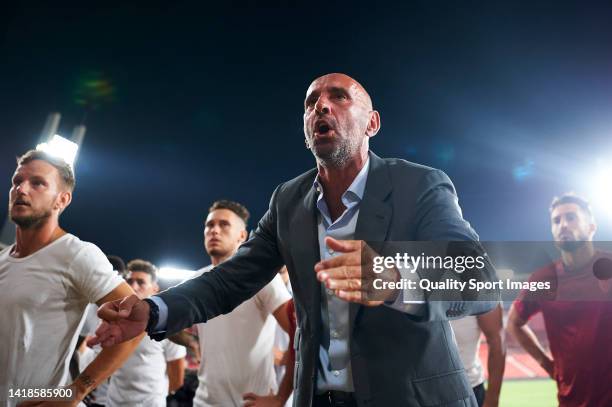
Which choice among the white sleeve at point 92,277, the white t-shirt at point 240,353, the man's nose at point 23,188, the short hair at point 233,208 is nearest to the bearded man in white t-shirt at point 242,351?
the white t-shirt at point 240,353

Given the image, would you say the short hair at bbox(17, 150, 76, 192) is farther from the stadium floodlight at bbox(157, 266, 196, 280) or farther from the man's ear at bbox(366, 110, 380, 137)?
the stadium floodlight at bbox(157, 266, 196, 280)

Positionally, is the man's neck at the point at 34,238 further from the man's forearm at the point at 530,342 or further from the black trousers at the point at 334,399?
the man's forearm at the point at 530,342

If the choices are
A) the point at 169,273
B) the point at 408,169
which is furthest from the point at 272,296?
the point at 169,273

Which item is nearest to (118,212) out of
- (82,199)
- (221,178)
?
(82,199)

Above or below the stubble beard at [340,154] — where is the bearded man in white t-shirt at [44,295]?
below

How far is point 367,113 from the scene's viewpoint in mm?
2350

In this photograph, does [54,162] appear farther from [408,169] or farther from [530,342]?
[530,342]

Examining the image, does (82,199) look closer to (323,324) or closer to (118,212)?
(118,212)

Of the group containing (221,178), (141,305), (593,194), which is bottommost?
(141,305)

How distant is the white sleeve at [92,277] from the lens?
2725 mm

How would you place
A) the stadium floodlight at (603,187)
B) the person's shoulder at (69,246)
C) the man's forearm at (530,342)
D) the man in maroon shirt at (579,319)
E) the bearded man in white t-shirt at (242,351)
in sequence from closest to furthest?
the person's shoulder at (69,246), the man in maroon shirt at (579,319), the bearded man in white t-shirt at (242,351), the man's forearm at (530,342), the stadium floodlight at (603,187)

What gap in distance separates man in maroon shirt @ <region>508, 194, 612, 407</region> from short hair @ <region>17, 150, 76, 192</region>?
3.15 m

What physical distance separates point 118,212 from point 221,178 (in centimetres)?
508

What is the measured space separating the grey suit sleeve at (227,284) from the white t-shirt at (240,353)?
64.6 inches
